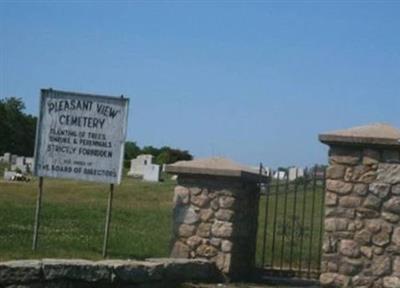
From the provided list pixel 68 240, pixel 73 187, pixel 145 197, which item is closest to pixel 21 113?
pixel 73 187

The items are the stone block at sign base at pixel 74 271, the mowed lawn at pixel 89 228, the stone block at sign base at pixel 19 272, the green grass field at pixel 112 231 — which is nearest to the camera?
the stone block at sign base at pixel 19 272

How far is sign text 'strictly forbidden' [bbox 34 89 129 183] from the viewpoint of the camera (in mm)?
11648

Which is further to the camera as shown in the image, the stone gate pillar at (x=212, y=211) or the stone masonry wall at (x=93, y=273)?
the stone gate pillar at (x=212, y=211)

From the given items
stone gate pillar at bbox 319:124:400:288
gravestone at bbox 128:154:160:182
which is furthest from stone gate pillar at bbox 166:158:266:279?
gravestone at bbox 128:154:160:182

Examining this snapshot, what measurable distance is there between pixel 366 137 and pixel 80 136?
3.93 meters

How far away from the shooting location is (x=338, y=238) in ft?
36.1

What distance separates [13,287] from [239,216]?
12.9 ft

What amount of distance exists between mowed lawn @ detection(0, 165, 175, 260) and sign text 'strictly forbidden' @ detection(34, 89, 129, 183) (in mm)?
1125

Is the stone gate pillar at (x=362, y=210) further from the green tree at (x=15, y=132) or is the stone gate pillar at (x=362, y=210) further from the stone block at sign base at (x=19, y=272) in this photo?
the green tree at (x=15, y=132)

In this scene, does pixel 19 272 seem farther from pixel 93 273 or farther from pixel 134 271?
pixel 134 271

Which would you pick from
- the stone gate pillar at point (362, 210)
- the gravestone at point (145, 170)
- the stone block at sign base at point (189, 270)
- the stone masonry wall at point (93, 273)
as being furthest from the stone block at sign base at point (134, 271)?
the gravestone at point (145, 170)

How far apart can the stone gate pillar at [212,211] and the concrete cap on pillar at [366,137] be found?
1434 millimetres

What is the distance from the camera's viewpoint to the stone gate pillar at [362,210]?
10.8m

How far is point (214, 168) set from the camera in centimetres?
1180
